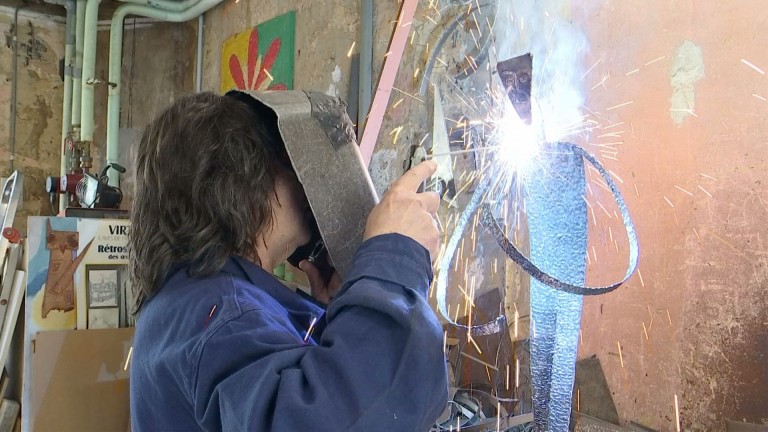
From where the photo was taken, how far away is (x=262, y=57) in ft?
10.00

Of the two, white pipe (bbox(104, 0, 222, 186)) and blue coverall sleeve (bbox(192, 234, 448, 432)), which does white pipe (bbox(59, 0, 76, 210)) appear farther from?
blue coverall sleeve (bbox(192, 234, 448, 432))

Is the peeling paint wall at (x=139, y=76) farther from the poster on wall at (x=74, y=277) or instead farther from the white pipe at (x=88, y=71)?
the poster on wall at (x=74, y=277)

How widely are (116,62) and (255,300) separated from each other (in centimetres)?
383

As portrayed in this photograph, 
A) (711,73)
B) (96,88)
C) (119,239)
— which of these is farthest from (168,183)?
(96,88)

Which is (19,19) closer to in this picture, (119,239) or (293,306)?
(119,239)

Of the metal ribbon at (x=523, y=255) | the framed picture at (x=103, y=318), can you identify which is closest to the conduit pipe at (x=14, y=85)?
the framed picture at (x=103, y=318)

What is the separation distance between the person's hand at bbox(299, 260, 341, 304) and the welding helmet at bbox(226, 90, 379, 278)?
146mm

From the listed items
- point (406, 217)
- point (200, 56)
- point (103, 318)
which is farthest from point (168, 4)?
point (406, 217)

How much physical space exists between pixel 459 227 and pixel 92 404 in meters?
1.93

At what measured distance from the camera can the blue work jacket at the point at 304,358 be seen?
2.11 feet

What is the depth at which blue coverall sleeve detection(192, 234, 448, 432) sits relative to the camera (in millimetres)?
639

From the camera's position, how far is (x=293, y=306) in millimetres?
888

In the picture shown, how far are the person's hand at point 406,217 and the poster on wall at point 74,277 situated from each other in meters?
1.93

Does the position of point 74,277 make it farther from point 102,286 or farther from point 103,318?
point 103,318
